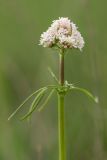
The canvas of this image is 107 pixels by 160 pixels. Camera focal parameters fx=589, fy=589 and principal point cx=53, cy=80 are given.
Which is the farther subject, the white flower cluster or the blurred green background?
the blurred green background

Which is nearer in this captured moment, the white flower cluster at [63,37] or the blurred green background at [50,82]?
the white flower cluster at [63,37]

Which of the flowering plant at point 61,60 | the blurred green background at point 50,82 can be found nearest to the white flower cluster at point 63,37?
the flowering plant at point 61,60

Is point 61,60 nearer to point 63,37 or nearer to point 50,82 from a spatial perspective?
point 63,37

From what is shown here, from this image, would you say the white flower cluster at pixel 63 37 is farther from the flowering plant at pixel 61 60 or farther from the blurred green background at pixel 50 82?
the blurred green background at pixel 50 82

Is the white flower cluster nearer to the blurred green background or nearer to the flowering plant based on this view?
the flowering plant

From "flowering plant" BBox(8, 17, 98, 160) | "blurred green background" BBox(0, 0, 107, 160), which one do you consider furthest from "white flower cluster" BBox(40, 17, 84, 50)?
"blurred green background" BBox(0, 0, 107, 160)
